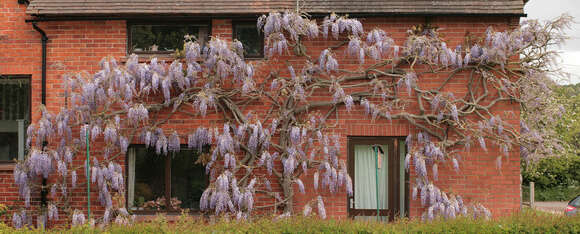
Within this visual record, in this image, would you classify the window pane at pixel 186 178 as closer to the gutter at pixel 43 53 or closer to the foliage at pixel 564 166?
the gutter at pixel 43 53

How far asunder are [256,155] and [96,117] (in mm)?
2682

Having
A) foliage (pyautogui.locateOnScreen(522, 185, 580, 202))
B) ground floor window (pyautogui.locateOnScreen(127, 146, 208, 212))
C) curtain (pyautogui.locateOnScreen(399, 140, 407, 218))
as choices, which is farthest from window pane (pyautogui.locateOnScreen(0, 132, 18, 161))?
foliage (pyautogui.locateOnScreen(522, 185, 580, 202))

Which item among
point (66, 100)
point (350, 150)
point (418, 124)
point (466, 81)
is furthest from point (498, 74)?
point (66, 100)

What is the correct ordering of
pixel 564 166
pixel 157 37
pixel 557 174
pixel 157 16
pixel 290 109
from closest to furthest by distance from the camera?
pixel 290 109
pixel 157 16
pixel 157 37
pixel 564 166
pixel 557 174

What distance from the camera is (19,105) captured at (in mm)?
9836

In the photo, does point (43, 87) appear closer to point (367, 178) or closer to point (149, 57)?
point (149, 57)

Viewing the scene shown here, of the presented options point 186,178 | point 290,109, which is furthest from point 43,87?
point 290,109

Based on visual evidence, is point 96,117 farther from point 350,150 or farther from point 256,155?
point 350,150

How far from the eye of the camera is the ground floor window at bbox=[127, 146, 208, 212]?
970cm

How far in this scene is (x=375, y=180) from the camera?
9758mm

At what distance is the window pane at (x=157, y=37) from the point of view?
387 inches

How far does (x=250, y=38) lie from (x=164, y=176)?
2.82 m

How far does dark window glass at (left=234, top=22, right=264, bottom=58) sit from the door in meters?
2.24

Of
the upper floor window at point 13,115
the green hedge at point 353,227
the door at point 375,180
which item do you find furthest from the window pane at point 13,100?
the door at point 375,180
